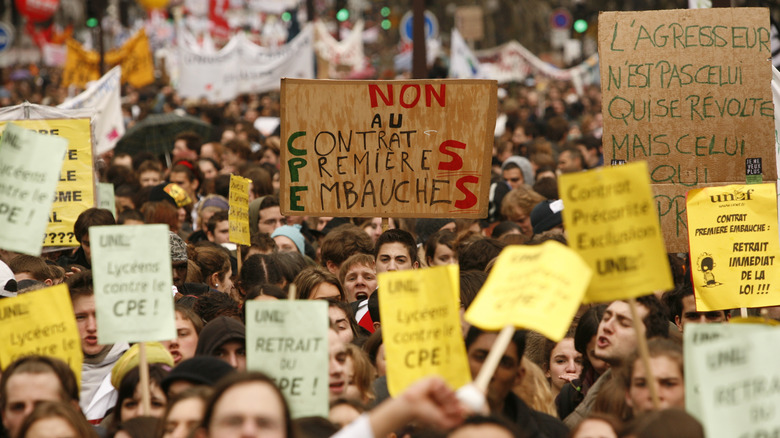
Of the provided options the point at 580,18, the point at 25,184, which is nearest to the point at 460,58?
the point at 580,18

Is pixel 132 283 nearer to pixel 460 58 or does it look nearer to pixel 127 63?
pixel 127 63

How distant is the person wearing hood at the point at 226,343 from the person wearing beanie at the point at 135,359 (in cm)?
15

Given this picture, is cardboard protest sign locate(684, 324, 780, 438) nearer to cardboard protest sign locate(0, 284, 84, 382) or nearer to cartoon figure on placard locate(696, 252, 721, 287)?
cardboard protest sign locate(0, 284, 84, 382)

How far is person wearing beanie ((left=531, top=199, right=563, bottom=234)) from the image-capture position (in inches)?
346

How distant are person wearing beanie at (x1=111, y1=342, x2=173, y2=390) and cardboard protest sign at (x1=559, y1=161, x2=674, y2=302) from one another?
1.89 meters

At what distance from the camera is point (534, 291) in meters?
3.70

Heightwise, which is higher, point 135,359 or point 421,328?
point 421,328

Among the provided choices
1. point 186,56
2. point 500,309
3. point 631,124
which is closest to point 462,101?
point 631,124

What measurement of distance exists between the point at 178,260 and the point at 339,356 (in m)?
2.70

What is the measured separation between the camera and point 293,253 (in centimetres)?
729

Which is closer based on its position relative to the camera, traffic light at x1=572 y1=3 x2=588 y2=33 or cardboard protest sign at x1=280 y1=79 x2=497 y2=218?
cardboard protest sign at x1=280 y1=79 x2=497 y2=218

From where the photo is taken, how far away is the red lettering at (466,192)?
287 inches

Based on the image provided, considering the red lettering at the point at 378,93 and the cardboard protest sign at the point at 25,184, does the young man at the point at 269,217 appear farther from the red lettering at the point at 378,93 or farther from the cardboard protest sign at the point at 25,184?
the cardboard protest sign at the point at 25,184

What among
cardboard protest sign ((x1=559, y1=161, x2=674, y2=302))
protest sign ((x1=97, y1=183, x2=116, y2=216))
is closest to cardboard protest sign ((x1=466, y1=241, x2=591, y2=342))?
cardboard protest sign ((x1=559, y1=161, x2=674, y2=302))
